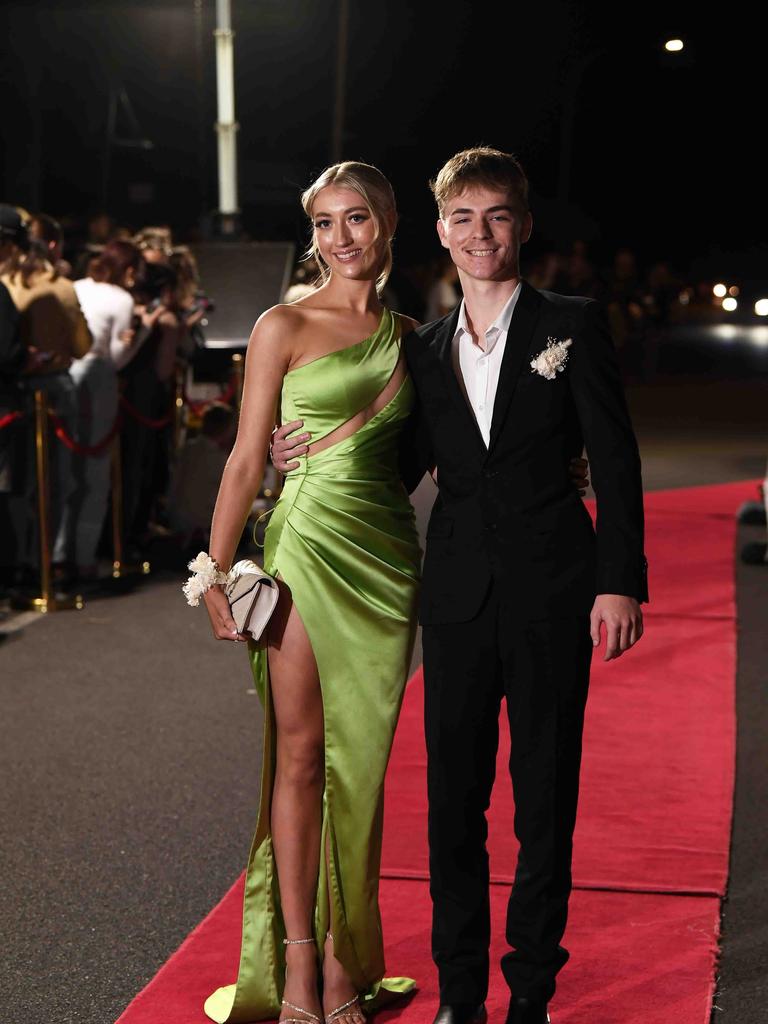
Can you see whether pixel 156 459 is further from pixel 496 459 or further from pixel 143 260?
pixel 496 459

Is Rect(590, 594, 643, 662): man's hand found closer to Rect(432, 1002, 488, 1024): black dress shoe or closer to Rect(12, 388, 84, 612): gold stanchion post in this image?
Rect(432, 1002, 488, 1024): black dress shoe

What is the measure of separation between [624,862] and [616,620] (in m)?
1.61

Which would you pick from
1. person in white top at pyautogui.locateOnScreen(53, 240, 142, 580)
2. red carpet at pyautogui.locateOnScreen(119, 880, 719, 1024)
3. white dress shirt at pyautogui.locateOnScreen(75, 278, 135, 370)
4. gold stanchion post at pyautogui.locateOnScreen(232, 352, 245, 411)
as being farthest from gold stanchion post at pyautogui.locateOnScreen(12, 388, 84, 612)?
red carpet at pyautogui.locateOnScreen(119, 880, 719, 1024)

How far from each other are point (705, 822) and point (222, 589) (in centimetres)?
221

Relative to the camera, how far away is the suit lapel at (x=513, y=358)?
3.09m

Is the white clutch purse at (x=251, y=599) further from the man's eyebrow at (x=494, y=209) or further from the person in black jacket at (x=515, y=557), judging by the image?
the man's eyebrow at (x=494, y=209)

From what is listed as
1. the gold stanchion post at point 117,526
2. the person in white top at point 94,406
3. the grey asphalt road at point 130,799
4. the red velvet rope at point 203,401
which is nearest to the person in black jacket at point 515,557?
the grey asphalt road at point 130,799

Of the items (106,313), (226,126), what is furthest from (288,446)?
(226,126)

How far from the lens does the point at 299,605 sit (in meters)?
3.33

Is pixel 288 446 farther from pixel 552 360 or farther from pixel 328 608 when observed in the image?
pixel 552 360

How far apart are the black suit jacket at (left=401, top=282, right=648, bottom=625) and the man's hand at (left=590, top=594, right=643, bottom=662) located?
22 millimetres

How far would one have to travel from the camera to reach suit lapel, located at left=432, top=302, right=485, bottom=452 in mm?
3117

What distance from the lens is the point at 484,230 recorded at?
10.2 feet

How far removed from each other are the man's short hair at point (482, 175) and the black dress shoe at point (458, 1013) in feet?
5.68
